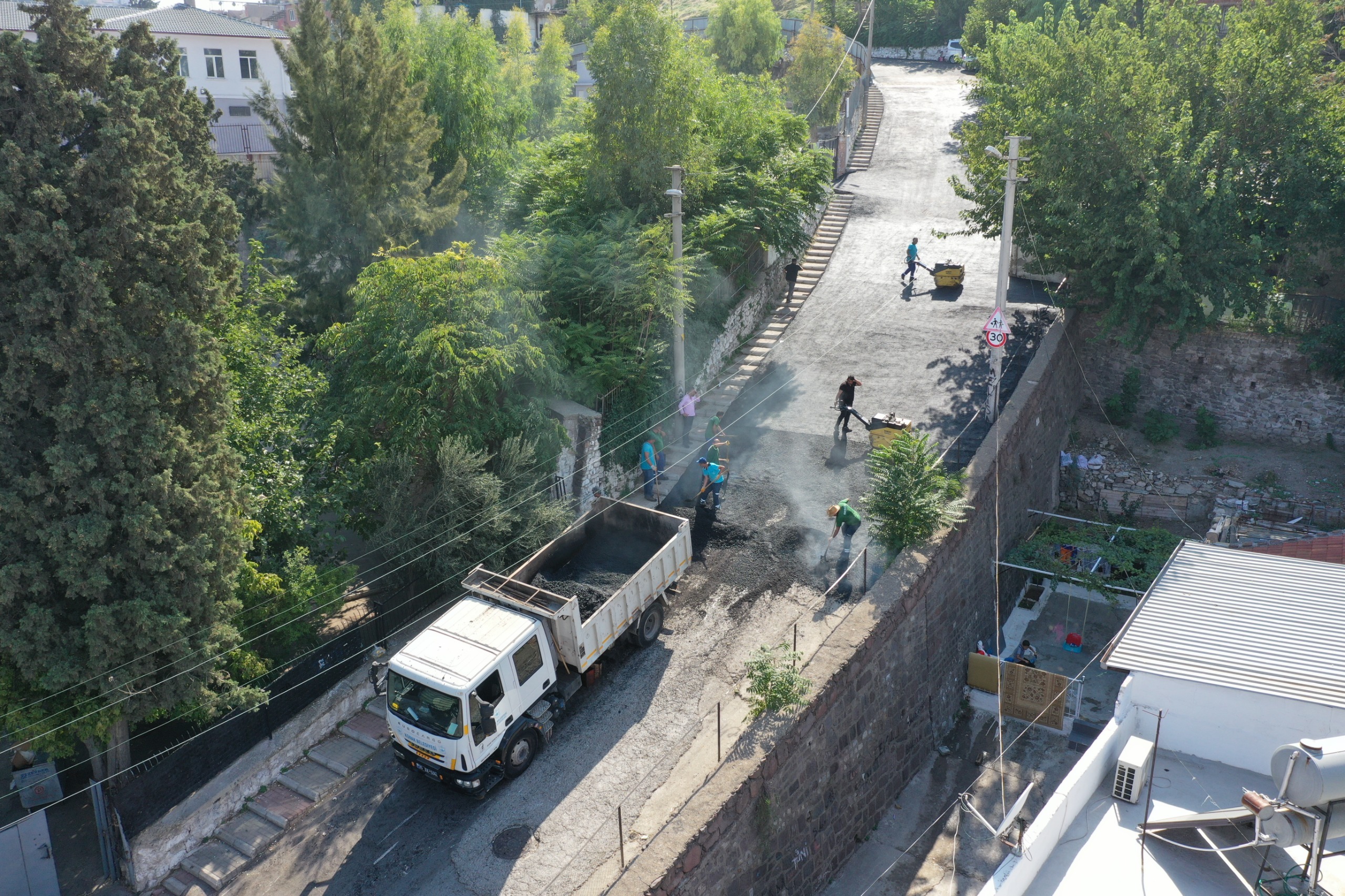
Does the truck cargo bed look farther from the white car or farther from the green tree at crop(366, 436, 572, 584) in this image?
the white car

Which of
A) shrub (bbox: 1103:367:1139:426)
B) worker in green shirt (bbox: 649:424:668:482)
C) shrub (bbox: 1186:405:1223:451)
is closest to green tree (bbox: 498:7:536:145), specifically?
worker in green shirt (bbox: 649:424:668:482)

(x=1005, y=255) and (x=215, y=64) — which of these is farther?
(x=215, y=64)

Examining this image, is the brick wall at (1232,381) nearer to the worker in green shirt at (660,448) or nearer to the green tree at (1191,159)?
the green tree at (1191,159)

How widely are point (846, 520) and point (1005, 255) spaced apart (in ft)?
25.8

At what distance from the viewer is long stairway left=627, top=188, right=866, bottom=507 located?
22.1 m

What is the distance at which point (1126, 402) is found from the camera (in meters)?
27.4

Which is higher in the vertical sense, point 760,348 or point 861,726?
point 760,348

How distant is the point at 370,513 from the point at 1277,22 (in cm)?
2438

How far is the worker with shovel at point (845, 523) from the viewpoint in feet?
58.2

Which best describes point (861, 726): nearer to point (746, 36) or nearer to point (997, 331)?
point (997, 331)

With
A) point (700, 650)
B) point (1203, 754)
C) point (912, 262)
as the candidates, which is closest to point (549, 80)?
point (912, 262)

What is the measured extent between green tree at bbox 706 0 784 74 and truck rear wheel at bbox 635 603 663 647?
114ft

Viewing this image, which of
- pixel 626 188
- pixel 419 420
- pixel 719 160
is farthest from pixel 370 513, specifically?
pixel 719 160

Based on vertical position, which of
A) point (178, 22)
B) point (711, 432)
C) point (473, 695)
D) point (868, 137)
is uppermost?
point (178, 22)
